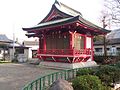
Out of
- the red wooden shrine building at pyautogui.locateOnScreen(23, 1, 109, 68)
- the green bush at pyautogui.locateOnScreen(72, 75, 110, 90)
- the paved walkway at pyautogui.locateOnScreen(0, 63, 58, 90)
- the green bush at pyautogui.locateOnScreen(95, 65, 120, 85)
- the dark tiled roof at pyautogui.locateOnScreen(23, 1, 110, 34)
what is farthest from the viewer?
the red wooden shrine building at pyautogui.locateOnScreen(23, 1, 109, 68)

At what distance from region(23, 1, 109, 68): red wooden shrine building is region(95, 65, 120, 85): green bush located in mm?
8307

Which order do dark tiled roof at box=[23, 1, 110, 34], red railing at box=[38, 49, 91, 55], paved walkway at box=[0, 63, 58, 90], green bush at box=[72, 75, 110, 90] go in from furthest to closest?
red railing at box=[38, 49, 91, 55]
dark tiled roof at box=[23, 1, 110, 34]
paved walkway at box=[0, 63, 58, 90]
green bush at box=[72, 75, 110, 90]

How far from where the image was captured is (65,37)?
2186 centimetres

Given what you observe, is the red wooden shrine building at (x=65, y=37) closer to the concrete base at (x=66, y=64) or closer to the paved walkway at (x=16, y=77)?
the concrete base at (x=66, y=64)

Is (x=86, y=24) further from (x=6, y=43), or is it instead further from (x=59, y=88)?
(x=6, y=43)

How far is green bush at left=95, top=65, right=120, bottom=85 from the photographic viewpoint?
434 inches

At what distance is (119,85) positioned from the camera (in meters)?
12.3

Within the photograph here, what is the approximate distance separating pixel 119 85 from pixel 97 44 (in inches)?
1287

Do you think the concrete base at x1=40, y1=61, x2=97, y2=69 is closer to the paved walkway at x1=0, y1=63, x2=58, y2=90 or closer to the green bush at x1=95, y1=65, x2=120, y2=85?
the paved walkway at x1=0, y1=63, x2=58, y2=90

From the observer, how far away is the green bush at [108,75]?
36.1ft

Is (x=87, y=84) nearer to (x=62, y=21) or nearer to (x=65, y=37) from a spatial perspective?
(x=62, y=21)

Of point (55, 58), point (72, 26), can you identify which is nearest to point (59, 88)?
point (72, 26)

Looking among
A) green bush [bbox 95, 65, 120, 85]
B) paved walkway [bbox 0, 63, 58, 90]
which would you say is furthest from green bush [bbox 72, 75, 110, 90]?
paved walkway [bbox 0, 63, 58, 90]

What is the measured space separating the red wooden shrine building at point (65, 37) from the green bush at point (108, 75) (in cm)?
831
